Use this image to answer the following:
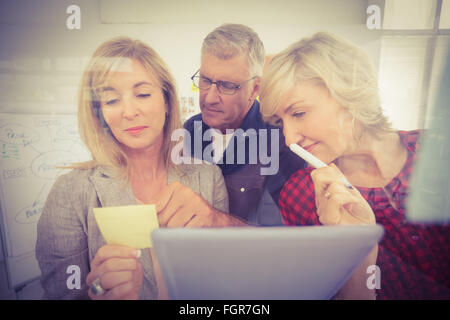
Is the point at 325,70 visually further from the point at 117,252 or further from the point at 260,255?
the point at 117,252

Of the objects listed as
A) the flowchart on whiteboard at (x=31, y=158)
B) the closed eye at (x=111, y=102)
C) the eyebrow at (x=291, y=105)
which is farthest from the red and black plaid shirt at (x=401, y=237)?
the flowchart on whiteboard at (x=31, y=158)

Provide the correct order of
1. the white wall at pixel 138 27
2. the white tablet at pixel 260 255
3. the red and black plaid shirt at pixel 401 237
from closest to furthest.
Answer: the white tablet at pixel 260 255 < the white wall at pixel 138 27 < the red and black plaid shirt at pixel 401 237

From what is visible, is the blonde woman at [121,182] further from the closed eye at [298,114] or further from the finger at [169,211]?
the closed eye at [298,114]

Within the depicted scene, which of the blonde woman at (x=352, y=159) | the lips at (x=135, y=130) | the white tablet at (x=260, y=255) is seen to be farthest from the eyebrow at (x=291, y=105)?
the lips at (x=135, y=130)

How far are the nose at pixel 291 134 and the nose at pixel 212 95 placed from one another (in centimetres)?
30

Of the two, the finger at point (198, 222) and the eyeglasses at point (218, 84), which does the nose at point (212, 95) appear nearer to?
the eyeglasses at point (218, 84)

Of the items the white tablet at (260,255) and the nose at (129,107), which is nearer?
the white tablet at (260,255)

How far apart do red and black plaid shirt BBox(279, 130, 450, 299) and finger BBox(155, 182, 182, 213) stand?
46 centimetres

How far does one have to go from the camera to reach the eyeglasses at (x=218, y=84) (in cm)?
81

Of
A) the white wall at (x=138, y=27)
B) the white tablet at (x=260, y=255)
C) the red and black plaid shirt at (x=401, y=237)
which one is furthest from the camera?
the red and black plaid shirt at (x=401, y=237)

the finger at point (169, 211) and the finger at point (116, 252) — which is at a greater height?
the finger at point (169, 211)

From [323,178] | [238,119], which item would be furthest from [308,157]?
[238,119]

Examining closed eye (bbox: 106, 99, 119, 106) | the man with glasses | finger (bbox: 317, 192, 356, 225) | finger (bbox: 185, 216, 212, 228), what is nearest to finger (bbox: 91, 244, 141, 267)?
finger (bbox: 185, 216, 212, 228)

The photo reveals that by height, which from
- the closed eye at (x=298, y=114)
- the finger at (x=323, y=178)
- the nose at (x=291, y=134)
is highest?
the closed eye at (x=298, y=114)
